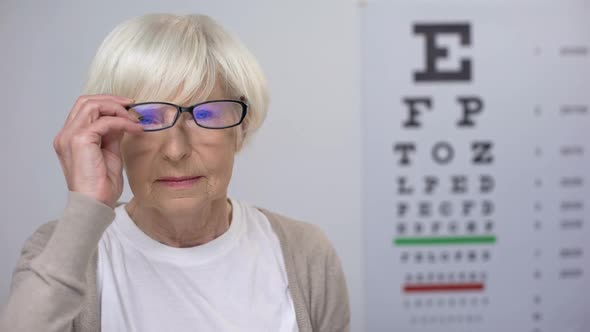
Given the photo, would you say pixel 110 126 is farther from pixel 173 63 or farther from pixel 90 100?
pixel 173 63

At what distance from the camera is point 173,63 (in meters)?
1.12

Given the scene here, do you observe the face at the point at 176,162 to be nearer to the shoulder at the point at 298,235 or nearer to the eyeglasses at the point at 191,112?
the eyeglasses at the point at 191,112

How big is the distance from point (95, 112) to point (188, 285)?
15.4 inches

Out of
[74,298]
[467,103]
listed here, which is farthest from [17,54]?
[467,103]

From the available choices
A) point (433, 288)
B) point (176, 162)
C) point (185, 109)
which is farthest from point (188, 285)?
point (433, 288)

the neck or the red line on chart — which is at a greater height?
the neck

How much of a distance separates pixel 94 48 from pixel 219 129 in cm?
96

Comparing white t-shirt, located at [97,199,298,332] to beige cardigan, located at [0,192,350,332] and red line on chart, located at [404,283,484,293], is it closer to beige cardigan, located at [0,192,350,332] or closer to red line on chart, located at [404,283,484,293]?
beige cardigan, located at [0,192,350,332]

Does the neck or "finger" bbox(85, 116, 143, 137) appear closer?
"finger" bbox(85, 116, 143, 137)

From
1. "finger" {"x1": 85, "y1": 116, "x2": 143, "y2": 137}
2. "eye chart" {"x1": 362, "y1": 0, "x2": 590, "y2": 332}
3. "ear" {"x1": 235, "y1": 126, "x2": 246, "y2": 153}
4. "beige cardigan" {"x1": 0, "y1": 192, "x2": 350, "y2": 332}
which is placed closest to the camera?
"beige cardigan" {"x1": 0, "y1": 192, "x2": 350, "y2": 332}

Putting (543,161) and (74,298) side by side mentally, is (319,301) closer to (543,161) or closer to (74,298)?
(74,298)

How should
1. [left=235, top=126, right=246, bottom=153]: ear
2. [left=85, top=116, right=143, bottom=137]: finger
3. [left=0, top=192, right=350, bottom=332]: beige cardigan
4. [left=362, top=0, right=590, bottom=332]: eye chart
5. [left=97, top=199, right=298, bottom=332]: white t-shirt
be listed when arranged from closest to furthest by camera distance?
1. [left=0, top=192, right=350, bottom=332]: beige cardigan
2. [left=85, top=116, right=143, bottom=137]: finger
3. [left=97, top=199, right=298, bottom=332]: white t-shirt
4. [left=235, top=126, right=246, bottom=153]: ear
5. [left=362, top=0, right=590, bottom=332]: eye chart

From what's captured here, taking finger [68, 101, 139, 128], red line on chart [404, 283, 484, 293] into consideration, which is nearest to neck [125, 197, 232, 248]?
finger [68, 101, 139, 128]

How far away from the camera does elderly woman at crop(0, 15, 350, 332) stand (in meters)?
1.04
